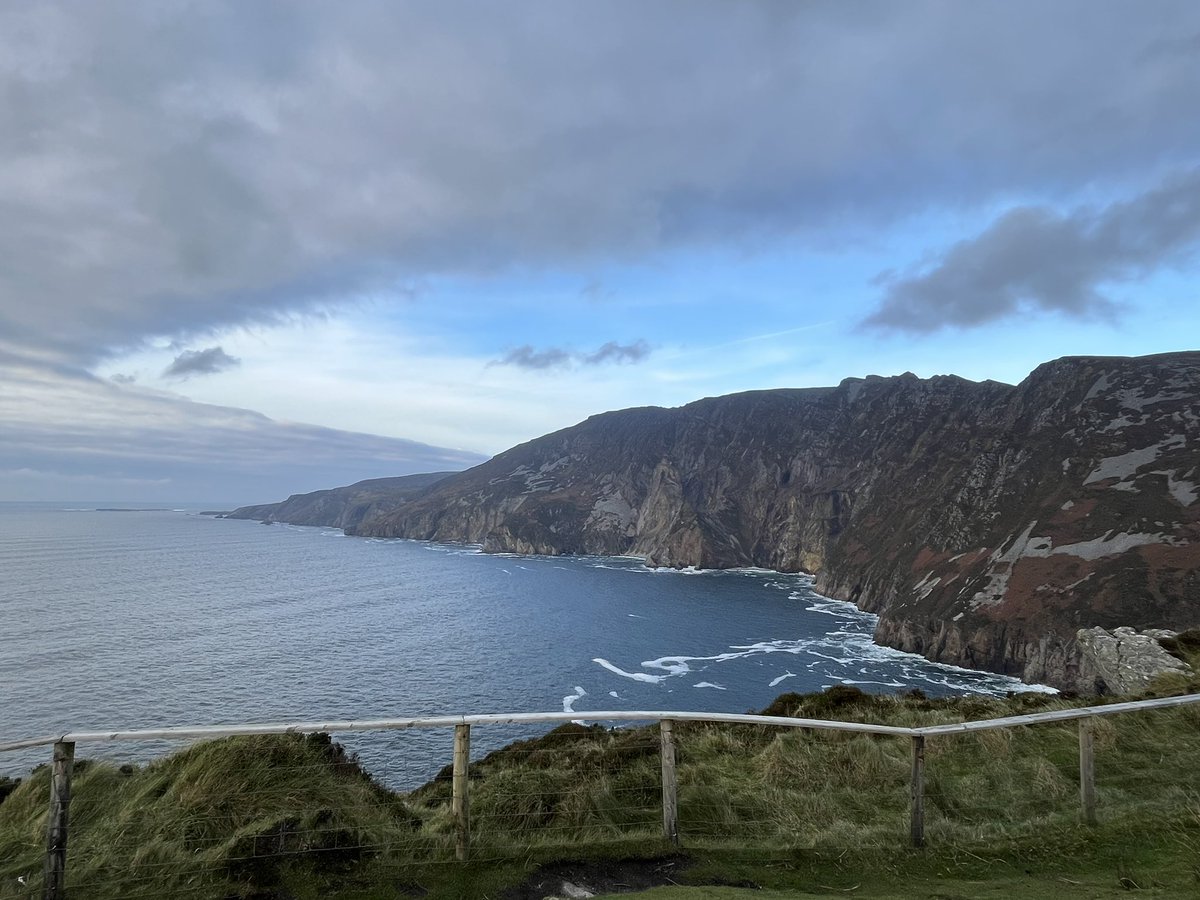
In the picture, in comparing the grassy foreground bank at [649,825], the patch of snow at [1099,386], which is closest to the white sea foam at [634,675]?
the grassy foreground bank at [649,825]

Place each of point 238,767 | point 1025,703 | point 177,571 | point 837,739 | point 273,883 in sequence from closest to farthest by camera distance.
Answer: point 273,883
point 238,767
point 837,739
point 1025,703
point 177,571

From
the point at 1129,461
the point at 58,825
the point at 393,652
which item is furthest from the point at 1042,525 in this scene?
the point at 58,825

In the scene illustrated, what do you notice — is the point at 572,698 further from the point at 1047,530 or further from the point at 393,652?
the point at 1047,530

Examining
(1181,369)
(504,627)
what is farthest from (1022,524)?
(504,627)

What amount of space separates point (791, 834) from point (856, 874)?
1.32 m

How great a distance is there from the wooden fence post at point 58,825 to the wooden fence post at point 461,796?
156 inches

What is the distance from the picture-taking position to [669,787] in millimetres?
8164

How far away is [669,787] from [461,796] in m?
2.70

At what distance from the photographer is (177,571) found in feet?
445

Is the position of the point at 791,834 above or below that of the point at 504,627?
above

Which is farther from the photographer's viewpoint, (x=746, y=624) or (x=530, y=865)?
(x=746, y=624)

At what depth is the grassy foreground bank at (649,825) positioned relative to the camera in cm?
712

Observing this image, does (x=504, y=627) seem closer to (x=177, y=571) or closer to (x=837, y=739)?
(x=837, y=739)

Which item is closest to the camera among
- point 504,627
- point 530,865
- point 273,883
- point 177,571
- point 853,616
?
point 273,883
